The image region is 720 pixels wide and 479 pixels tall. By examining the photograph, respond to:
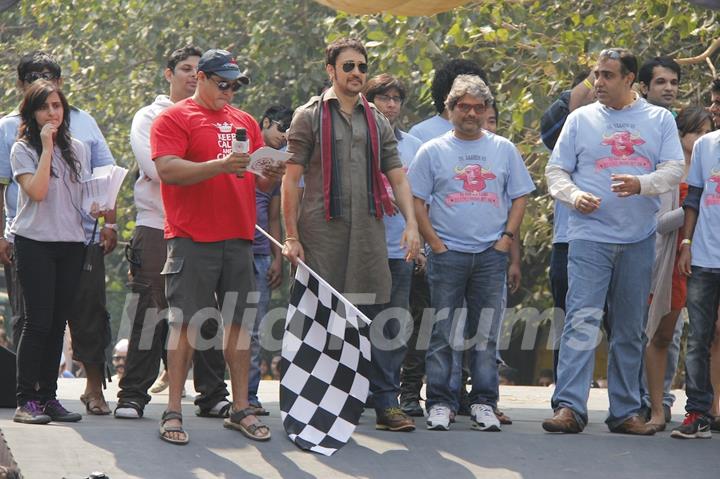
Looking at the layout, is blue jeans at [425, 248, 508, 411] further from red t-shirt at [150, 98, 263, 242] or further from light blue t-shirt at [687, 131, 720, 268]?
red t-shirt at [150, 98, 263, 242]

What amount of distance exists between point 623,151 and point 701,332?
111cm

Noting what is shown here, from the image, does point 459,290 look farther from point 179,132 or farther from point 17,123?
point 17,123

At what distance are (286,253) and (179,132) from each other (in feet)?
2.85

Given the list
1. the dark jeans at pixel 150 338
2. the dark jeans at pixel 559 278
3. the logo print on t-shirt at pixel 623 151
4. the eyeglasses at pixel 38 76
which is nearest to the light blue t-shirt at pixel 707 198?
the logo print on t-shirt at pixel 623 151

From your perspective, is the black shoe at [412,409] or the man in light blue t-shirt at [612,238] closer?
the man in light blue t-shirt at [612,238]

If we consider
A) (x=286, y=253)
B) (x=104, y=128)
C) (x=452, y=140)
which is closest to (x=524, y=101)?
(x=452, y=140)

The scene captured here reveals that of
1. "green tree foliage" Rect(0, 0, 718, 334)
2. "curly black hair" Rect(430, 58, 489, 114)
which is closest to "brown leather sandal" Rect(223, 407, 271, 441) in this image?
"curly black hair" Rect(430, 58, 489, 114)

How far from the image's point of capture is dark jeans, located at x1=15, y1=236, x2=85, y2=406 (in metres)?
7.41

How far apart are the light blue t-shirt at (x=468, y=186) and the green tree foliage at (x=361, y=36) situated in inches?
165

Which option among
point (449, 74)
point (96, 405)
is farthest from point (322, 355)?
point (449, 74)

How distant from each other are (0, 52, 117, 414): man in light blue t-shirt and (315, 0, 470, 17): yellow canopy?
182 cm

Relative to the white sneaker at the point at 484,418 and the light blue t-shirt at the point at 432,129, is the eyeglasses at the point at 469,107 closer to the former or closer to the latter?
the light blue t-shirt at the point at 432,129

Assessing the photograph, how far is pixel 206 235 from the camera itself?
719 cm

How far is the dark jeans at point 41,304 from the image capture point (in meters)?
7.41
